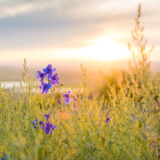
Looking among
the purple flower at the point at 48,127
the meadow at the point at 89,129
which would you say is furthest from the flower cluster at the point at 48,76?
the purple flower at the point at 48,127

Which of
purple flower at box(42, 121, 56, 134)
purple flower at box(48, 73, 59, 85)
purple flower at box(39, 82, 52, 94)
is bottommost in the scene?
purple flower at box(42, 121, 56, 134)

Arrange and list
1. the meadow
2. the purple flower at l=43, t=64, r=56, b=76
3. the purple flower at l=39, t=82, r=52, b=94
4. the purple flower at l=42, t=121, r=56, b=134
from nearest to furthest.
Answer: the meadow
the purple flower at l=42, t=121, r=56, b=134
the purple flower at l=39, t=82, r=52, b=94
the purple flower at l=43, t=64, r=56, b=76

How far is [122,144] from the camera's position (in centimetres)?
219

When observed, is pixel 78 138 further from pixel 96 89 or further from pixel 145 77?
pixel 96 89

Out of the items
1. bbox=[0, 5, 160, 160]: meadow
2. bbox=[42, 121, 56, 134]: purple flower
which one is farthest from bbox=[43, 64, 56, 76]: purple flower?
bbox=[42, 121, 56, 134]: purple flower

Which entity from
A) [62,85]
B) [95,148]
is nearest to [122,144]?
[95,148]

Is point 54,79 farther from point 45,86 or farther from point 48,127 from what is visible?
point 48,127

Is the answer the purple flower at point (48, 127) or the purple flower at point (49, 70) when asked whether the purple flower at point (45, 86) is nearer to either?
the purple flower at point (49, 70)

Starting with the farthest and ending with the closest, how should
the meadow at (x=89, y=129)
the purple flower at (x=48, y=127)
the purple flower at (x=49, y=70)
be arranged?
the purple flower at (x=49, y=70), the purple flower at (x=48, y=127), the meadow at (x=89, y=129)

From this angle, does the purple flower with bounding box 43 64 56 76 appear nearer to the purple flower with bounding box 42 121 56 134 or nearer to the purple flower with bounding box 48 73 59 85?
the purple flower with bounding box 48 73 59 85

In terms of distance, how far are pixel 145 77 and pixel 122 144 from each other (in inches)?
27.4

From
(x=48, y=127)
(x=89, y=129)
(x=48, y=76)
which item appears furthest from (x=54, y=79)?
(x=89, y=129)

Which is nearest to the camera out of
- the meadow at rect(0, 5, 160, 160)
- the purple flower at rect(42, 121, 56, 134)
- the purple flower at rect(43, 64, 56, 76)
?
the meadow at rect(0, 5, 160, 160)

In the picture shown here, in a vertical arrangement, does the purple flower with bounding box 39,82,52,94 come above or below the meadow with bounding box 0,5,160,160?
above
